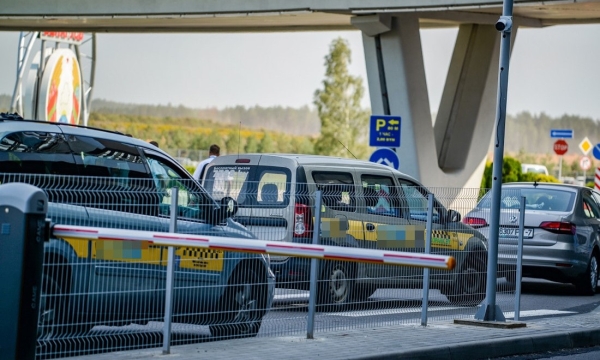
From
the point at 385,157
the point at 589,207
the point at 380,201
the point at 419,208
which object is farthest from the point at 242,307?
the point at 385,157

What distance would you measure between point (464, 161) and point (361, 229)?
23.0 m

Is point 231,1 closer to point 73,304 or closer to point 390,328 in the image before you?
point 390,328

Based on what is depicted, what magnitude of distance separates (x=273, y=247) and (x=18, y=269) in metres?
1.79

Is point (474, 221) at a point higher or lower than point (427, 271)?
higher

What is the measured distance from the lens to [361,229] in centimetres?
1059

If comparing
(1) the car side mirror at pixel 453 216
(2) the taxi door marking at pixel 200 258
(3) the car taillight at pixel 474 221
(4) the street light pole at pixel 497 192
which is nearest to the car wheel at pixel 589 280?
(3) the car taillight at pixel 474 221

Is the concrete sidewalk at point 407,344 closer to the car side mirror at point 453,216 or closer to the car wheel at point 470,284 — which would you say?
the car wheel at point 470,284

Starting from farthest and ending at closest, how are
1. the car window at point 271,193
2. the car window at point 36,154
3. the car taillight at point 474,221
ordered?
the car taillight at point 474,221 → the car window at point 271,193 → the car window at point 36,154

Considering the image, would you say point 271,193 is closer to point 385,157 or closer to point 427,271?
point 427,271

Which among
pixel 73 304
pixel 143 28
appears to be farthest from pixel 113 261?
pixel 143 28

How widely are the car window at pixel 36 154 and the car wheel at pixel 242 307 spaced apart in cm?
180

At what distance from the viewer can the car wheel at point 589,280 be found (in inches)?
667

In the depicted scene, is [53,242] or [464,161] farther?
[464,161]

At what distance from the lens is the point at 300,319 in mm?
9906
